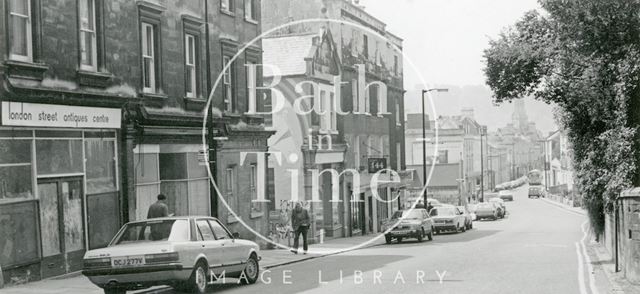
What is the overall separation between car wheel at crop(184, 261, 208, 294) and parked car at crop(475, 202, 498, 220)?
164 ft

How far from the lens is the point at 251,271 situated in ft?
55.6

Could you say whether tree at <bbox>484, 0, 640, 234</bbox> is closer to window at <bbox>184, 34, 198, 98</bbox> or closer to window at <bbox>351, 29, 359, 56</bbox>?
window at <bbox>184, 34, 198, 98</bbox>

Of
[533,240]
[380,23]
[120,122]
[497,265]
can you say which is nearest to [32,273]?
[120,122]

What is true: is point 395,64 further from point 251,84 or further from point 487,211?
point 251,84

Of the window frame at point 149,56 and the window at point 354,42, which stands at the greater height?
the window at point 354,42

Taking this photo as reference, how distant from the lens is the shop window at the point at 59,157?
57.0 feet

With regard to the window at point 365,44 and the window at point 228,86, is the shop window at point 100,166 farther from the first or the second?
the window at point 365,44

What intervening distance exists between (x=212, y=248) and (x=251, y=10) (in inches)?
630

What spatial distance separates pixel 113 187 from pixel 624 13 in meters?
13.3

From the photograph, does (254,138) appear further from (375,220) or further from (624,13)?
(375,220)

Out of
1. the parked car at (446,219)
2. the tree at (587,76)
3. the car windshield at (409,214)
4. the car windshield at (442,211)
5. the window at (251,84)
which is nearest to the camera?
the tree at (587,76)

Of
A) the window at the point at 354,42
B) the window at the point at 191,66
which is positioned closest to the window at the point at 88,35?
the window at the point at 191,66

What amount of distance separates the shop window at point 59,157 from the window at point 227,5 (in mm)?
9677

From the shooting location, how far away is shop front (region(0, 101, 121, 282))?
16266 mm
